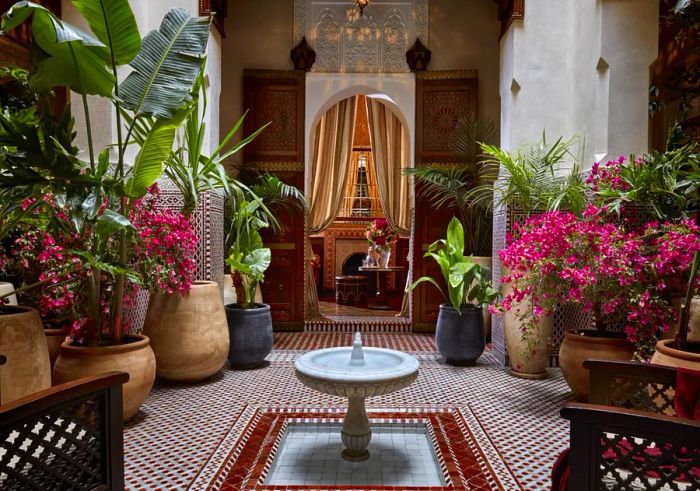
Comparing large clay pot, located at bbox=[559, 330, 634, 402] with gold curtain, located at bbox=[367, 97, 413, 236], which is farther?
gold curtain, located at bbox=[367, 97, 413, 236]

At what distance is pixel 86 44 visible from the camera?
2600mm

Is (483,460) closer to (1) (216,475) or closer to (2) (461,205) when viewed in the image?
(1) (216,475)

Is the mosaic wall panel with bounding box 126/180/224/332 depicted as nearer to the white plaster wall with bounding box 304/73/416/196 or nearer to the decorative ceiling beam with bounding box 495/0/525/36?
the white plaster wall with bounding box 304/73/416/196

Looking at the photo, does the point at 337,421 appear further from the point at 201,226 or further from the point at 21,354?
the point at 201,226

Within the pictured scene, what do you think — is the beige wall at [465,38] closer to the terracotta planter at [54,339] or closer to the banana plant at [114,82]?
the banana plant at [114,82]

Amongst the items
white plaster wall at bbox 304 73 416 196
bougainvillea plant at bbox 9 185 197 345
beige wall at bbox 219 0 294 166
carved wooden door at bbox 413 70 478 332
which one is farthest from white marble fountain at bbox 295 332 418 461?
beige wall at bbox 219 0 294 166

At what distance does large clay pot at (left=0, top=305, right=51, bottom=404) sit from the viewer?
288 centimetres

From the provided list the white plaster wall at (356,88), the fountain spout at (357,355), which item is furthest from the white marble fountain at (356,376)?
the white plaster wall at (356,88)

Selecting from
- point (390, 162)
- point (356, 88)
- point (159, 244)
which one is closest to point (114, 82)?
point (159, 244)

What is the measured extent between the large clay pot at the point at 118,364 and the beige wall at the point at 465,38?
214 inches

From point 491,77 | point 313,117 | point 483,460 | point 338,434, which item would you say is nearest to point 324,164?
point 313,117

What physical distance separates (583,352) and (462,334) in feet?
4.55

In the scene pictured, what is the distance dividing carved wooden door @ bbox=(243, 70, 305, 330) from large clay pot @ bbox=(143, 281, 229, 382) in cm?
276

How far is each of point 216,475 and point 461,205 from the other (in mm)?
4509
